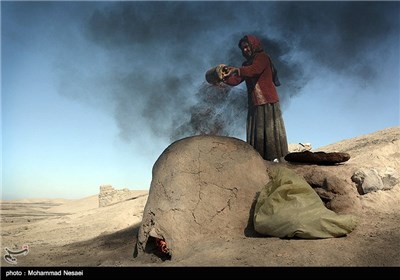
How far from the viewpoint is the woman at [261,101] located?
22.8 feet

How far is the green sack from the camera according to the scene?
4.21m

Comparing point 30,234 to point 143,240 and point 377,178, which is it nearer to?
point 143,240

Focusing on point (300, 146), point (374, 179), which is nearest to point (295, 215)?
point (374, 179)

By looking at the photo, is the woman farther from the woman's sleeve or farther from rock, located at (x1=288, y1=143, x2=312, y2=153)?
rock, located at (x1=288, y1=143, x2=312, y2=153)

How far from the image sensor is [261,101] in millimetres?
7062

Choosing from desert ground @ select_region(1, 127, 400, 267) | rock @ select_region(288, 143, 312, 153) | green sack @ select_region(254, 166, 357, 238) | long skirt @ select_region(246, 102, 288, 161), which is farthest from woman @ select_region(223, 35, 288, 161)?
rock @ select_region(288, 143, 312, 153)

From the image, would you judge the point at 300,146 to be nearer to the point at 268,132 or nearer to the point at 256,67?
the point at 268,132

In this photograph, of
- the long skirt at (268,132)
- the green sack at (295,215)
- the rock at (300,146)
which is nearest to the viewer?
the green sack at (295,215)

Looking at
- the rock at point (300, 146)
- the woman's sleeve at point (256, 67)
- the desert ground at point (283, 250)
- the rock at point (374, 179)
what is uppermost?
the woman's sleeve at point (256, 67)

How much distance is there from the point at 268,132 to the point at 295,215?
290 centimetres

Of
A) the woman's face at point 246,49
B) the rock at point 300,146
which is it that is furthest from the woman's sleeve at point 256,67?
the rock at point 300,146

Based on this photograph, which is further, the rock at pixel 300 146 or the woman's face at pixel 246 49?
the rock at pixel 300 146

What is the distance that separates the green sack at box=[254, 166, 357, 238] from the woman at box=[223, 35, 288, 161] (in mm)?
2292

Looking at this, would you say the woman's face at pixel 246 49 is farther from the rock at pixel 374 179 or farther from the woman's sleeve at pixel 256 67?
the rock at pixel 374 179
